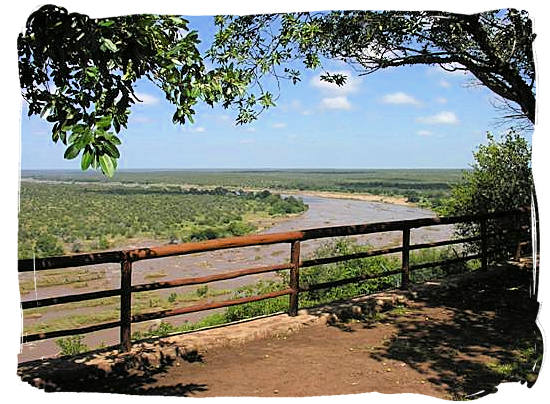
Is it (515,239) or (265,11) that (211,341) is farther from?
(515,239)

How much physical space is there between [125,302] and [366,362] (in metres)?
1.20

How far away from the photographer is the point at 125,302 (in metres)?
2.56

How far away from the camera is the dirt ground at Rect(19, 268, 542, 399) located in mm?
2211

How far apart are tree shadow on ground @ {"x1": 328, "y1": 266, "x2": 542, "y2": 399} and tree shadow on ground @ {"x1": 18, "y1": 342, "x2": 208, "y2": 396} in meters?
1.06

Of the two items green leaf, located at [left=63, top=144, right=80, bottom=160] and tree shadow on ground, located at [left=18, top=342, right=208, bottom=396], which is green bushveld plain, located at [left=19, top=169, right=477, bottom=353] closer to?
tree shadow on ground, located at [left=18, top=342, right=208, bottom=396]

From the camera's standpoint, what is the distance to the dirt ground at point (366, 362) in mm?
2211

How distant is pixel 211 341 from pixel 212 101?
1.47 metres

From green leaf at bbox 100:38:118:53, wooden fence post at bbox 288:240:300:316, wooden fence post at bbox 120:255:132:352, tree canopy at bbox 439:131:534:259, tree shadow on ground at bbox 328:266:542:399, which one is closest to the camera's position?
green leaf at bbox 100:38:118:53

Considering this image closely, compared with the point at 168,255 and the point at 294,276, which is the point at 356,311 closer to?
the point at 294,276

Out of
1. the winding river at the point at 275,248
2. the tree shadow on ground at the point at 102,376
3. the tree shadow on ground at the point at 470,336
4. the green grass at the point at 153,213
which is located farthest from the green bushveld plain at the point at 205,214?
the tree shadow on ground at the point at 470,336

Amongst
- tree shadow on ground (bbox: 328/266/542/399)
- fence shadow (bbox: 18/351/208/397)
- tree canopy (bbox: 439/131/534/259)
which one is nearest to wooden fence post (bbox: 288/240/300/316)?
tree shadow on ground (bbox: 328/266/542/399)

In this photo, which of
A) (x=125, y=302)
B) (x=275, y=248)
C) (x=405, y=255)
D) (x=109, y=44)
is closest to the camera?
(x=109, y=44)

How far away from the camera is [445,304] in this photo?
146 inches

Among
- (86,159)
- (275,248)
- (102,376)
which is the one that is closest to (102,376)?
(102,376)
